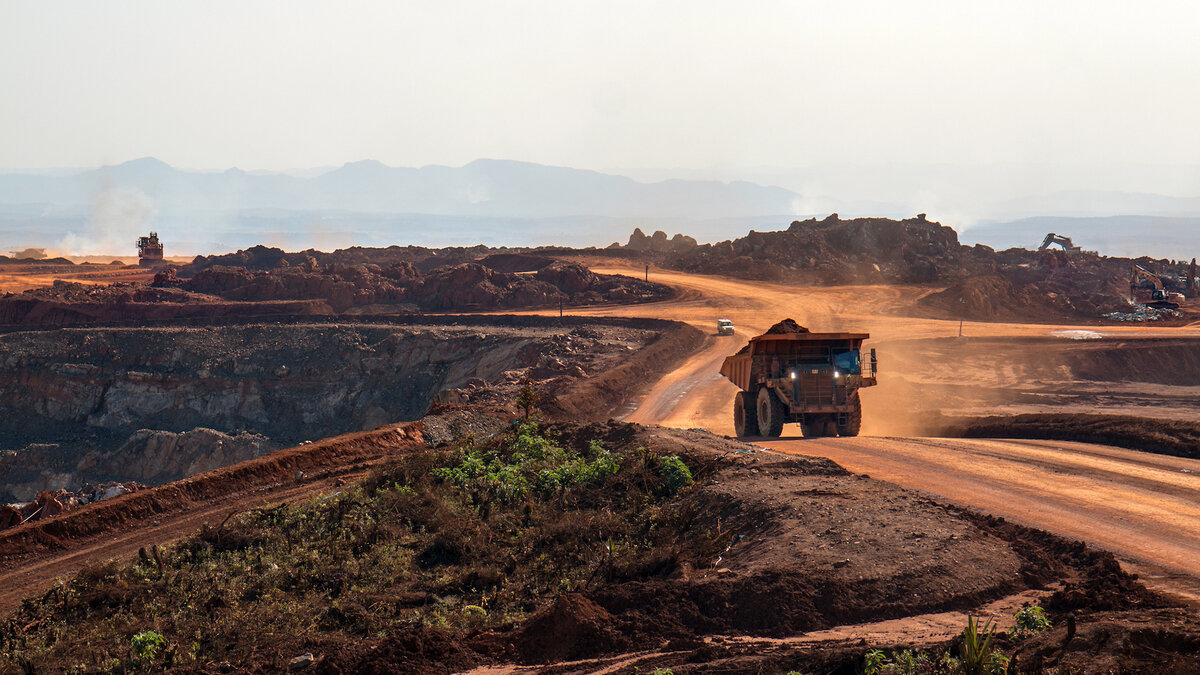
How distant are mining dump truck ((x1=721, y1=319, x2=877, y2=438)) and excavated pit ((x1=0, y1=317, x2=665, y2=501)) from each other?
716 inches

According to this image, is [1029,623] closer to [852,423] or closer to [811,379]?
[811,379]

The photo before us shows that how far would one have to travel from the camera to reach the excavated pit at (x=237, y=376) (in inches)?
1649

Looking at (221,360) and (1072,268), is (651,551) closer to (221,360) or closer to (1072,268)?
(221,360)

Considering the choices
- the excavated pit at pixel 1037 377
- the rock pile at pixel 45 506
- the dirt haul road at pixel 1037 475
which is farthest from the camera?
the excavated pit at pixel 1037 377

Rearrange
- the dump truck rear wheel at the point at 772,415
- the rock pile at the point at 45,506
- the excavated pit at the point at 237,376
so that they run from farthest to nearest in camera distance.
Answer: the excavated pit at the point at 237,376 < the dump truck rear wheel at the point at 772,415 < the rock pile at the point at 45,506

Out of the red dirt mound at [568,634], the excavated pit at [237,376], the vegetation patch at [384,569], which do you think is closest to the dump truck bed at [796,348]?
the vegetation patch at [384,569]

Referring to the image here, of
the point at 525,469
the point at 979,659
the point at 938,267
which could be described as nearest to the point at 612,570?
the point at 979,659

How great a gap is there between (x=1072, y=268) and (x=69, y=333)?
67.0 m

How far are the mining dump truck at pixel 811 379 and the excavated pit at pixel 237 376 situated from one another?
18.2m

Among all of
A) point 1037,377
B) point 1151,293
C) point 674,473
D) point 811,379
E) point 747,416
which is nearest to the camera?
point 674,473

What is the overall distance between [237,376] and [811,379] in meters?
34.7

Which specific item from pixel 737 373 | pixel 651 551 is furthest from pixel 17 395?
pixel 651 551

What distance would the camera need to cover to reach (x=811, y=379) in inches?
856

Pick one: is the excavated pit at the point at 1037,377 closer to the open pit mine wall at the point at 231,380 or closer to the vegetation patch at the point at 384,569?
the vegetation patch at the point at 384,569
